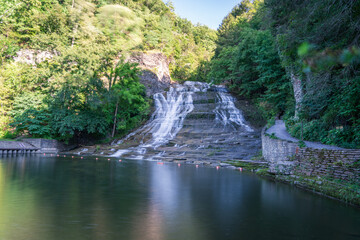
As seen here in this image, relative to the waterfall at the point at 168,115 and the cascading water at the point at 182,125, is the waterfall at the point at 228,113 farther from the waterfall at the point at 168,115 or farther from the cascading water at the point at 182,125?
the waterfall at the point at 168,115

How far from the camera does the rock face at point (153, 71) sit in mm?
34875

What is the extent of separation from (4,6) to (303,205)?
1267 inches

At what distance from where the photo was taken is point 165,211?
19.7 feet

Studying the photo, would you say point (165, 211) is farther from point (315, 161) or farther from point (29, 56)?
point (29, 56)

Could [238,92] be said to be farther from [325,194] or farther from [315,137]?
[325,194]

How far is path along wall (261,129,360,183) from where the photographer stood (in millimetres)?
6664

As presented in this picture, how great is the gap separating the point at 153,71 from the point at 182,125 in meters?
15.7

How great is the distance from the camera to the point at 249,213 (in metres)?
5.85

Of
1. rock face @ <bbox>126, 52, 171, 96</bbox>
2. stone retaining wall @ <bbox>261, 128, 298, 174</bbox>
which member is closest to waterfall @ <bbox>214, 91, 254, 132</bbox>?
stone retaining wall @ <bbox>261, 128, 298, 174</bbox>

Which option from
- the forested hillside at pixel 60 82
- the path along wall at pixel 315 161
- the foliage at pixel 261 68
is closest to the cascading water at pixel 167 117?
the forested hillside at pixel 60 82

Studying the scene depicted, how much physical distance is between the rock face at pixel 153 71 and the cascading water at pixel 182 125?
2644mm

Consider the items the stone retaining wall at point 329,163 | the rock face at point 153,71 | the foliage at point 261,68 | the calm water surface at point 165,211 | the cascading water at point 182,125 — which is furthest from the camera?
the rock face at point 153,71

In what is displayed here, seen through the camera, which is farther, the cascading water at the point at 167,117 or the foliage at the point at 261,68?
the cascading water at the point at 167,117

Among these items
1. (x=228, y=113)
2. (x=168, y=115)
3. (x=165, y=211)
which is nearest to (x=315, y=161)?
(x=165, y=211)
